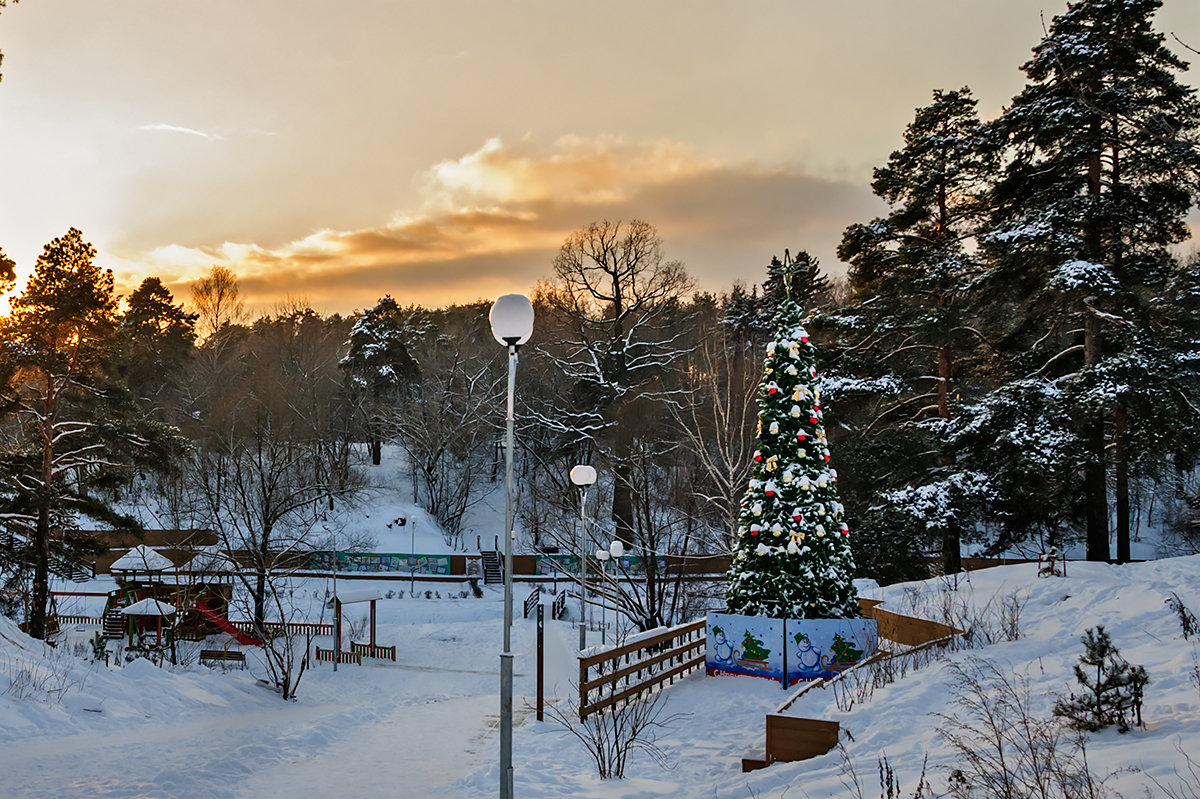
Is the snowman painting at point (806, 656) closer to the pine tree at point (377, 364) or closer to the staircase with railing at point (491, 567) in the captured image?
the staircase with railing at point (491, 567)

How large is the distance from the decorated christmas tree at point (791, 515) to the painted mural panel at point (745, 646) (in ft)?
1.10

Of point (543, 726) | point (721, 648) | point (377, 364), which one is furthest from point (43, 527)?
point (377, 364)

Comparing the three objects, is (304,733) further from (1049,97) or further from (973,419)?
(1049,97)

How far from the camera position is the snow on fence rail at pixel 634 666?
35.2 ft

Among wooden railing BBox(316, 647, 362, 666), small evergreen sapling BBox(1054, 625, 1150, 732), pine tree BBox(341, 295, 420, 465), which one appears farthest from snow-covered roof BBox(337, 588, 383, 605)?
pine tree BBox(341, 295, 420, 465)

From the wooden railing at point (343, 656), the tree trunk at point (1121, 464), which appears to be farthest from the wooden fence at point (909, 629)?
the wooden railing at point (343, 656)

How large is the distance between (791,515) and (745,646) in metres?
2.22

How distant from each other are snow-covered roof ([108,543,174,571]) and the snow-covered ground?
469 inches

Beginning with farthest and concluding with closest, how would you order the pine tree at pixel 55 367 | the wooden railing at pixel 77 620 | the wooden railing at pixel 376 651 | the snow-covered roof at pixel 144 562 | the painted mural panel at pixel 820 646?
the wooden railing at pixel 77 620 → the snow-covered roof at pixel 144 562 → the wooden railing at pixel 376 651 → the pine tree at pixel 55 367 → the painted mural panel at pixel 820 646

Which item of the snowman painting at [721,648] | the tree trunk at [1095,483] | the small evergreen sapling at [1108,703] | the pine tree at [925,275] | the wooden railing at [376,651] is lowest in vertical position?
the wooden railing at [376,651]

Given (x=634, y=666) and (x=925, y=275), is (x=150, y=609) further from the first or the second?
(x=925, y=275)

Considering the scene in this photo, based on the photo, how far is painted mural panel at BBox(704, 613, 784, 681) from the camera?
491 inches

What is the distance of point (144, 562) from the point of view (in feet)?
87.7

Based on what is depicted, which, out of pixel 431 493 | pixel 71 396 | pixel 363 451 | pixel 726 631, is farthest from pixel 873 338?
pixel 363 451
